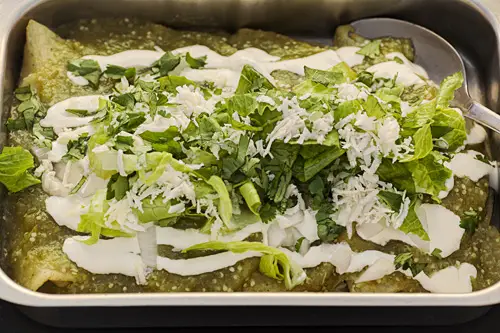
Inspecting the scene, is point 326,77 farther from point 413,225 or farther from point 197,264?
point 197,264

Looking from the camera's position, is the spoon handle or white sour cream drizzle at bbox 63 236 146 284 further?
the spoon handle

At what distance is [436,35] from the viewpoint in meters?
2.84

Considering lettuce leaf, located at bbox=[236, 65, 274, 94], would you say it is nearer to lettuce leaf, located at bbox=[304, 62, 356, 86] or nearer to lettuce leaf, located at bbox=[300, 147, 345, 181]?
lettuce leaf, located at bbox=[304, 62, 356, 86]

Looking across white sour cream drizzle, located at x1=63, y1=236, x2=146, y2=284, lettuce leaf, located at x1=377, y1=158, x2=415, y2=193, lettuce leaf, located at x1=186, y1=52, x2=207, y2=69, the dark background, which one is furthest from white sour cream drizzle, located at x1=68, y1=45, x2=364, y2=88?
the dark background

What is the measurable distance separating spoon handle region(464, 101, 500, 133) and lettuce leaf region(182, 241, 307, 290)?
97cm

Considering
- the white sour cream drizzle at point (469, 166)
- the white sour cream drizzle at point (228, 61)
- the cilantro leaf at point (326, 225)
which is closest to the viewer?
the cilantro leaf at point (326, 225)

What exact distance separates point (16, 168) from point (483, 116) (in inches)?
69.5

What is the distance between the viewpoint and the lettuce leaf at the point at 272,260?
212 centimetres

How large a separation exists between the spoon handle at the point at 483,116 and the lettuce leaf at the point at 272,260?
972mm

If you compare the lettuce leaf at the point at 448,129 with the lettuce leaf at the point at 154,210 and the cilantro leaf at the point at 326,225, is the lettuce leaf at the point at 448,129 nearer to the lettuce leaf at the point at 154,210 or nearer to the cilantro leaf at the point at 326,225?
the cilantro leaf at the point at 326,225

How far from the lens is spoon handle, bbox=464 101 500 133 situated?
250cm

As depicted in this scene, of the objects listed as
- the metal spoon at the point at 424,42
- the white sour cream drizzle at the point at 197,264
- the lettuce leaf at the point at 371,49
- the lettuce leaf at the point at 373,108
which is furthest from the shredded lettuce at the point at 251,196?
the metal spoon at the point at 424,42

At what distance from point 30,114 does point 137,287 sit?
783mm

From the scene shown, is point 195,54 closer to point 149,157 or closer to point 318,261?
point 149,157
